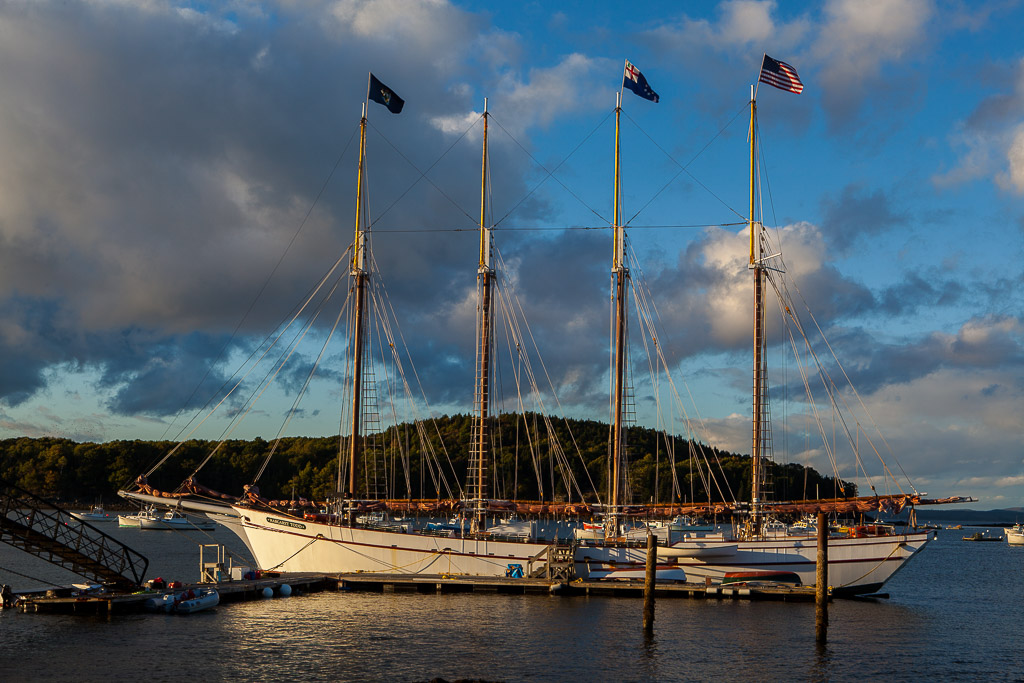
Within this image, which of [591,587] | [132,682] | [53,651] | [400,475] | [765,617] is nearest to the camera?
[132,682]

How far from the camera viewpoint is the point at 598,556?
209 feet

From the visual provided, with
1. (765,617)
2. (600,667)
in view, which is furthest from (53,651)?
(765,617)

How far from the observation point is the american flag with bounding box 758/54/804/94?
2355 inches

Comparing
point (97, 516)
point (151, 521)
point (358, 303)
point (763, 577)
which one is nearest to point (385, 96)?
point (358, 303)

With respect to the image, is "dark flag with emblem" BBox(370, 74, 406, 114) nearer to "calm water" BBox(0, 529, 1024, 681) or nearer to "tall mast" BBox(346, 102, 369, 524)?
"tall mast" BBox(346, 102, 369, 524)

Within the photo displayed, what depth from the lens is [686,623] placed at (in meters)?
50.5

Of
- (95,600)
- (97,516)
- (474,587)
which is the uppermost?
(95,600)

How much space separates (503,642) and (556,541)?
1929 centimetres

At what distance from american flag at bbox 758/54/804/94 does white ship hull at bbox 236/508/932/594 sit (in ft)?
97.8

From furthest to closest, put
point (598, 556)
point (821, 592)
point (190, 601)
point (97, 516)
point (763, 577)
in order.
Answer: point (97, 516) → point (598, 556) → point (763, 577) → point (190, 601) → point (821, 592)

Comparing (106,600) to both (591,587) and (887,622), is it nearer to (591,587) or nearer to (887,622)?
(591,587)

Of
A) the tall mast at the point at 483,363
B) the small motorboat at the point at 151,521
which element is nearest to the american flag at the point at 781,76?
the tall mast at the point at 483,363

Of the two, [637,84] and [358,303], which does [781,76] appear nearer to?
[637,84]

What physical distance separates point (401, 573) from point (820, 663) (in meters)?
29.9
